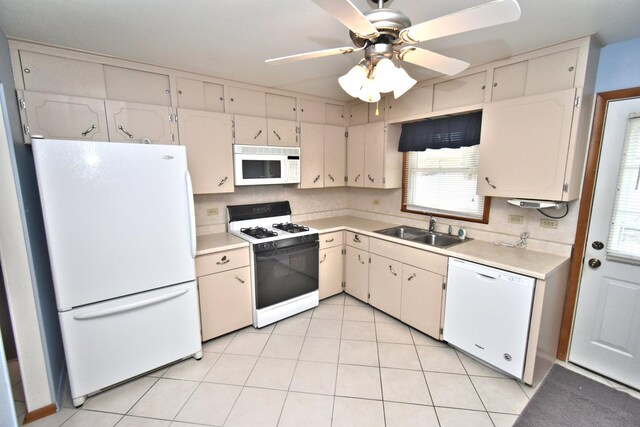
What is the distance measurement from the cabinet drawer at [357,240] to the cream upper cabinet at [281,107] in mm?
1507

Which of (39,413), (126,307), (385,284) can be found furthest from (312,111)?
(39,413)

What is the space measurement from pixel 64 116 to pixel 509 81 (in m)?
3.36

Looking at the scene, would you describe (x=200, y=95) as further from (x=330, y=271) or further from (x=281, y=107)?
(x=330, y=271)

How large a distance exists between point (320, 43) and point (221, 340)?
2.61 meters

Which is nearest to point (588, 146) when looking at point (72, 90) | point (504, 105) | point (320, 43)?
point (504, 105)

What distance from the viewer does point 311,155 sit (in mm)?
3303

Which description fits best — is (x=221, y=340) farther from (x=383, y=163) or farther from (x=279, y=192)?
(x=383, y=163)

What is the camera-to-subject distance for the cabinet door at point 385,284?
9.01 feet

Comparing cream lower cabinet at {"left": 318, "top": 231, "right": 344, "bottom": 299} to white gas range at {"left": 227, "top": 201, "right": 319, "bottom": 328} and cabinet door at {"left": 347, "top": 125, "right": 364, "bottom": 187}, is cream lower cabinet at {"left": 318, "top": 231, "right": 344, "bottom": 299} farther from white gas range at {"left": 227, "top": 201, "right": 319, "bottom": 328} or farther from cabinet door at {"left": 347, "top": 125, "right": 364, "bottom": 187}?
cabinet door at {"left": 347, "top": 125, "right": 364, "bottom": 187}

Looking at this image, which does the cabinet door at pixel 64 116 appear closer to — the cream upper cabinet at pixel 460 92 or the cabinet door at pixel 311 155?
the cabinet door at pixel 311 155

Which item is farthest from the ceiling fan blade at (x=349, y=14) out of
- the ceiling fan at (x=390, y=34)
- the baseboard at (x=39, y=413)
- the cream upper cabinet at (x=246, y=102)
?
the baseboard at (x=39, y=413)

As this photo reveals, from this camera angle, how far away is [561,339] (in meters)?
2.27

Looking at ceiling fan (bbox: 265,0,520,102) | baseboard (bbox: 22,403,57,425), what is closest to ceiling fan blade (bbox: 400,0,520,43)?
ceiling fan (bbox: 265,0,520,102)

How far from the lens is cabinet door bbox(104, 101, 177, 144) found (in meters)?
2.18
